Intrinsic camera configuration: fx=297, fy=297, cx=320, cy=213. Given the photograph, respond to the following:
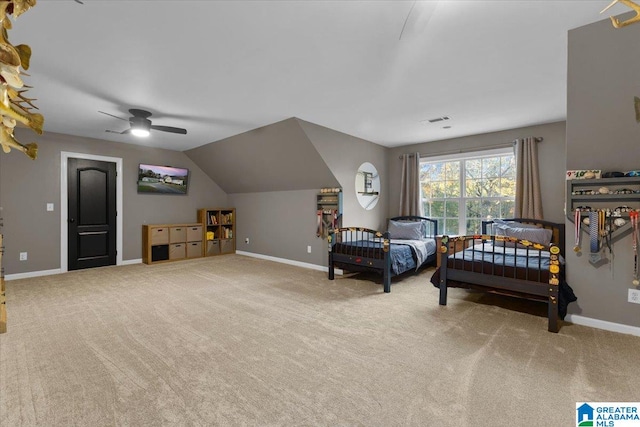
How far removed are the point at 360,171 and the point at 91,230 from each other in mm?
5086

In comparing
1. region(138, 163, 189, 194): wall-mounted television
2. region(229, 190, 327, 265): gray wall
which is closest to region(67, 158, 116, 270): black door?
region(138, 163, 189, 194): wall-mounted television

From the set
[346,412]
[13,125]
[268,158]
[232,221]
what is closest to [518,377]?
[346,412]

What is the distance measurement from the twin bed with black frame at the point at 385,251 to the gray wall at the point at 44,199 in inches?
161

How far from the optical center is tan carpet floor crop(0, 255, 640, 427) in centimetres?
174

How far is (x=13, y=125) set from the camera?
1.53 ft

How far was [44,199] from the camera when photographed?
4941 millimetres

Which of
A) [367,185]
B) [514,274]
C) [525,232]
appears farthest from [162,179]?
[525,232]

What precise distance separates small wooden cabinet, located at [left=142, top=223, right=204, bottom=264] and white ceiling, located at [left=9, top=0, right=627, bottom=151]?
2306mm

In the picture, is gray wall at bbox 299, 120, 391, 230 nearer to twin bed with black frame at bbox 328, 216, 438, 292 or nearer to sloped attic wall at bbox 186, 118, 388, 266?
sloped attic wall at bbox 186, 118, 388, 266

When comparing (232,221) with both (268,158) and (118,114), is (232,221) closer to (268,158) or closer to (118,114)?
(268,158)

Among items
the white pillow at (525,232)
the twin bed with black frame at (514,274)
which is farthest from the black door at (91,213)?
the white pillow at (525,232)

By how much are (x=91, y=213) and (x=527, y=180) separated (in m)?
7.50

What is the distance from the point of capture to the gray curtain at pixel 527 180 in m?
4.63

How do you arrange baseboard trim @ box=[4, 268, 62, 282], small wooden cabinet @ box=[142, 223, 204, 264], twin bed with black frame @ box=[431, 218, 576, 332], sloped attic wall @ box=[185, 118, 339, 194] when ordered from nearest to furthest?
twin bed with black frame @ box=[431, 218, 576, 332] → baseboard trim @ box=[4, 268, 62, 282] → sloped attic wall @ box=[185, 118, 339, 194] → small wooden cabinet @ box=[142, 223, 204, 264]
